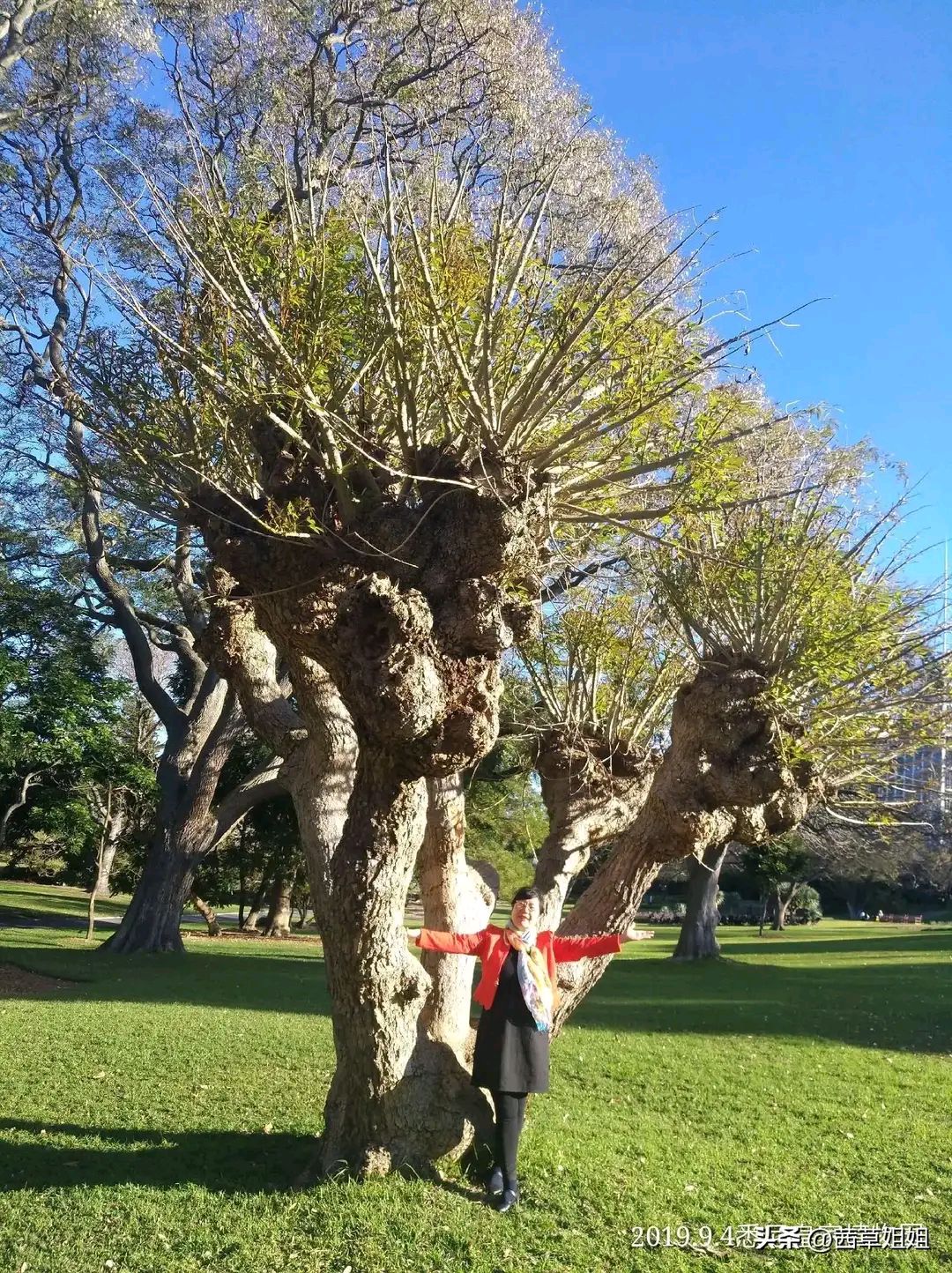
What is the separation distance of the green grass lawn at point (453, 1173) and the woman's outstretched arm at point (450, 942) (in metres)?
1.24

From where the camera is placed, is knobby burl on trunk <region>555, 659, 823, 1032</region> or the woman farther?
knobby burl on trunk <region>555, 659, 823, 1032</region>

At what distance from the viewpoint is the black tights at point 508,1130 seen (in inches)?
213

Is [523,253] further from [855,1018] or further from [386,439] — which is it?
[855,1018]

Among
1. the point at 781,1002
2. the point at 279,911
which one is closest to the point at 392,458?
the point at 781,1002

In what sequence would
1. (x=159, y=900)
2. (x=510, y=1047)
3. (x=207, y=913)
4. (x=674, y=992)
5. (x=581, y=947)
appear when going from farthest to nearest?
(x=207, y=913) → (x=159, y=900) → (x=674, y=992) → (x=581, y=947) → (x=510, y=1047)

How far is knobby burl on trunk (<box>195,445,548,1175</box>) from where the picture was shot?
5.52 meters

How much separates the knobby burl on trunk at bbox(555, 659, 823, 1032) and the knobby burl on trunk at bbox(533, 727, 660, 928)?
3.41ft

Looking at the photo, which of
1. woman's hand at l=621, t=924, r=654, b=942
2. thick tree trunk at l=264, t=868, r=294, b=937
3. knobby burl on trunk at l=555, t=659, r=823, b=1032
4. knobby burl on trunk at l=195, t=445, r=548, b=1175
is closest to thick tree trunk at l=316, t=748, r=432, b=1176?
knobby burl on trunk at l=195, t=445, r=548, b=1175

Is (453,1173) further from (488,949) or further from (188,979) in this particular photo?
(188,979)

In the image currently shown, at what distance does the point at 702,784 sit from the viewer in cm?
793

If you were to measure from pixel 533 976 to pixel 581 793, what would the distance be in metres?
4.13

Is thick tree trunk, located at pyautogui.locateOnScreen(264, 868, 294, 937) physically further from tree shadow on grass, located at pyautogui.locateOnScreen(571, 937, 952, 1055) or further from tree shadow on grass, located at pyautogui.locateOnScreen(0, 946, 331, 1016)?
tree shadow on grass, located at pyautogui.locateOnScreen(571, 937, 952, 1055)

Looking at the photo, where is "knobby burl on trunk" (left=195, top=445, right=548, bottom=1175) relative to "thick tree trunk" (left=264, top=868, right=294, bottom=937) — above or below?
above

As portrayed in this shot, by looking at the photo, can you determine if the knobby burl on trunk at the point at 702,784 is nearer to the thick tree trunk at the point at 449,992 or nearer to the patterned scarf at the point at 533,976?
the thick tree trunk at the point at 449,992
